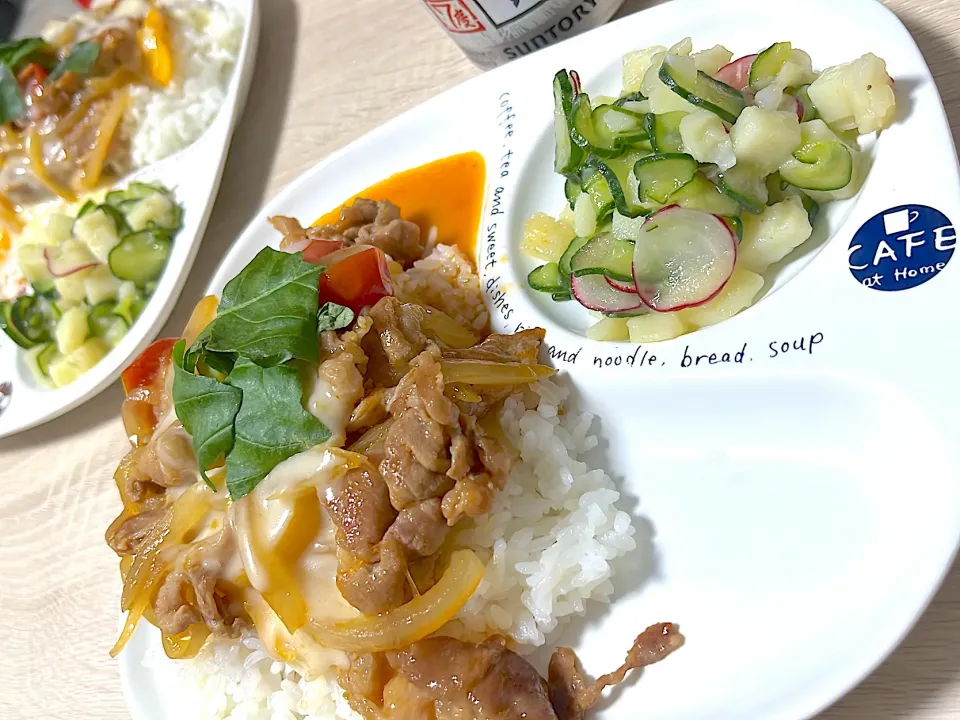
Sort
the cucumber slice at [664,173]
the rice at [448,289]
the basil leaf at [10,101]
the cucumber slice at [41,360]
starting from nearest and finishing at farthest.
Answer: the cucumber slice at [664,173] → the rice at [448,289] → the cucumber slice at [41,360] → the basil leaf at [10,101]

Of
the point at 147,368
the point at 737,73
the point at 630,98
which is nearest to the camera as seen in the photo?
the point at 737,73

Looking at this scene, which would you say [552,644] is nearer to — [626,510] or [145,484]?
[626,510]

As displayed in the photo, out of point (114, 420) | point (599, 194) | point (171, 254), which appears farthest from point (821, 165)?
point (114, 420)

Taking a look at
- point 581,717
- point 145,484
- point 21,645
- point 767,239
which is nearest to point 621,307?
point 767,239

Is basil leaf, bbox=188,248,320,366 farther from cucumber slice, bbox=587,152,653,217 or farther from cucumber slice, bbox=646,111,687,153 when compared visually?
cucumber slice, bbox=646,111,687,153

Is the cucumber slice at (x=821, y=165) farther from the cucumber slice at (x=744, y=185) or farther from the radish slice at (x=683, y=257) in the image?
the radish slice at (x=683, y=257)

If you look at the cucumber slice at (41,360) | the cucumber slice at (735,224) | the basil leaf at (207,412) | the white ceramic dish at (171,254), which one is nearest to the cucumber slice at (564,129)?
the cucumber slice at (735,224)

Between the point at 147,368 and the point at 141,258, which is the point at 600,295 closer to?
the point at 147,368
